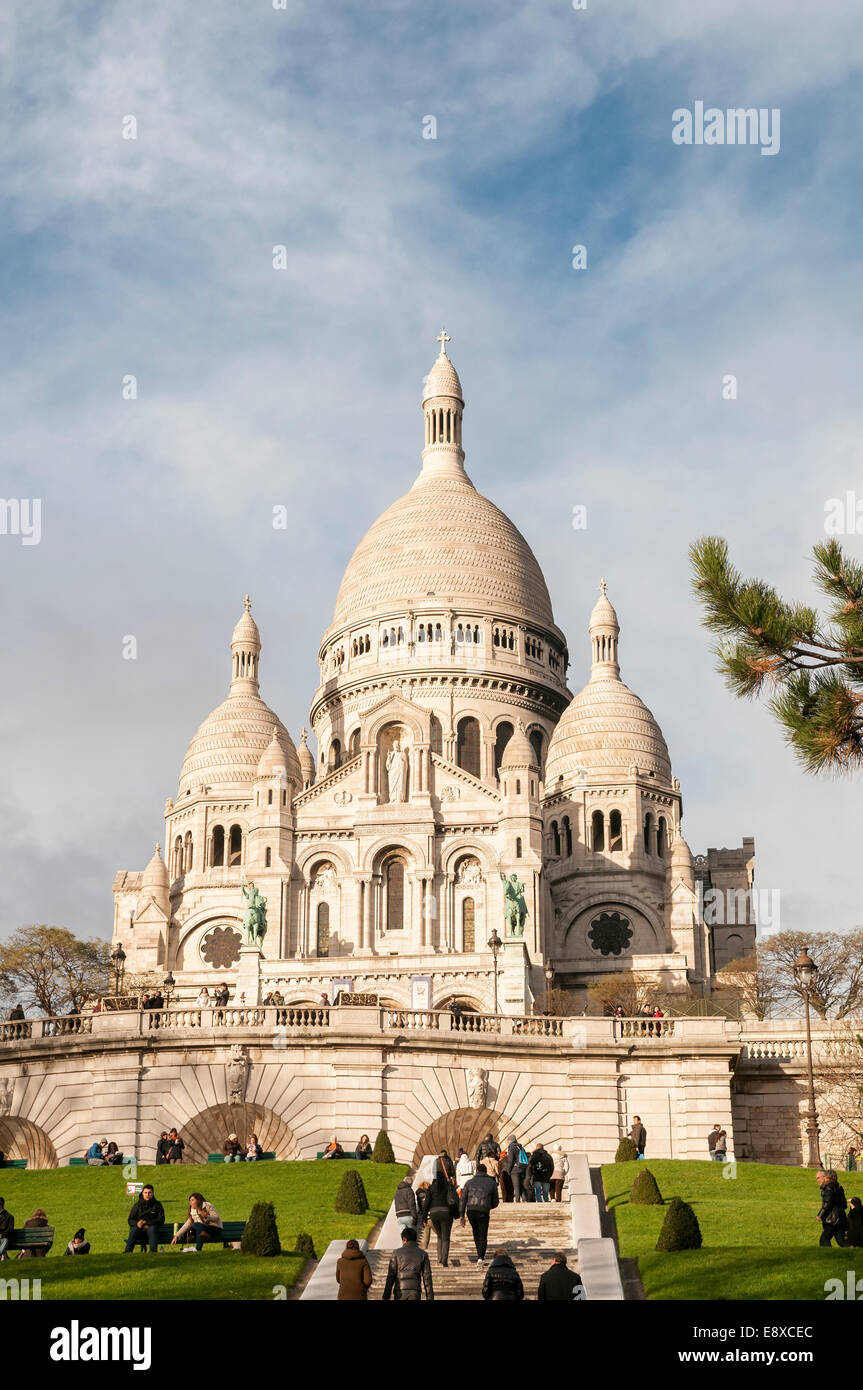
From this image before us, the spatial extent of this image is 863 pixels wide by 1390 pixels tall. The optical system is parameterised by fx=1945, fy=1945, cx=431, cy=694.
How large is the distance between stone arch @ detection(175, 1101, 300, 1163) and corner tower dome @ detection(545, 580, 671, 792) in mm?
53895

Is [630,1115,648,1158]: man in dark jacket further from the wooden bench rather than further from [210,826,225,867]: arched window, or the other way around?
[210,826,225,867]: arched window

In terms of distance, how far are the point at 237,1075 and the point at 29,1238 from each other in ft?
38.3

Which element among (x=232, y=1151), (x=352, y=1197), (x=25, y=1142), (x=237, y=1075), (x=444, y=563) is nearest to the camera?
(x=352, y=1197)

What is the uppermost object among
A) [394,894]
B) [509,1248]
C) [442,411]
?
[442,411]

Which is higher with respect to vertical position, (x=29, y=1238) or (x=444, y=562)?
(x=444, y=562)

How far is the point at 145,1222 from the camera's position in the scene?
2569 centimetres

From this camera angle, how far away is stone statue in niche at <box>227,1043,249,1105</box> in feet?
122

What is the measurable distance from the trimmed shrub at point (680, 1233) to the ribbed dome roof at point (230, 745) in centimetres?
6861

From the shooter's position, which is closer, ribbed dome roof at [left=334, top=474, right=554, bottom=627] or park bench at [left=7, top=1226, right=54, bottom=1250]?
park bench at [left=7, top=1226, right=54, bottom=1250]

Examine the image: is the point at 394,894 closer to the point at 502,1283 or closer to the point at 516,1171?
the point at 516,1171

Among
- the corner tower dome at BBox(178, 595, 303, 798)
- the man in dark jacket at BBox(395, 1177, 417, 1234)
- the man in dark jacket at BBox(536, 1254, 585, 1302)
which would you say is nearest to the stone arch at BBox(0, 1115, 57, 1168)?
the man in dark jacket at BBox(395, 1177, 417, 1234)

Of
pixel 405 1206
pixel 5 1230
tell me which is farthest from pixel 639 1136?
pixel 5 1230
